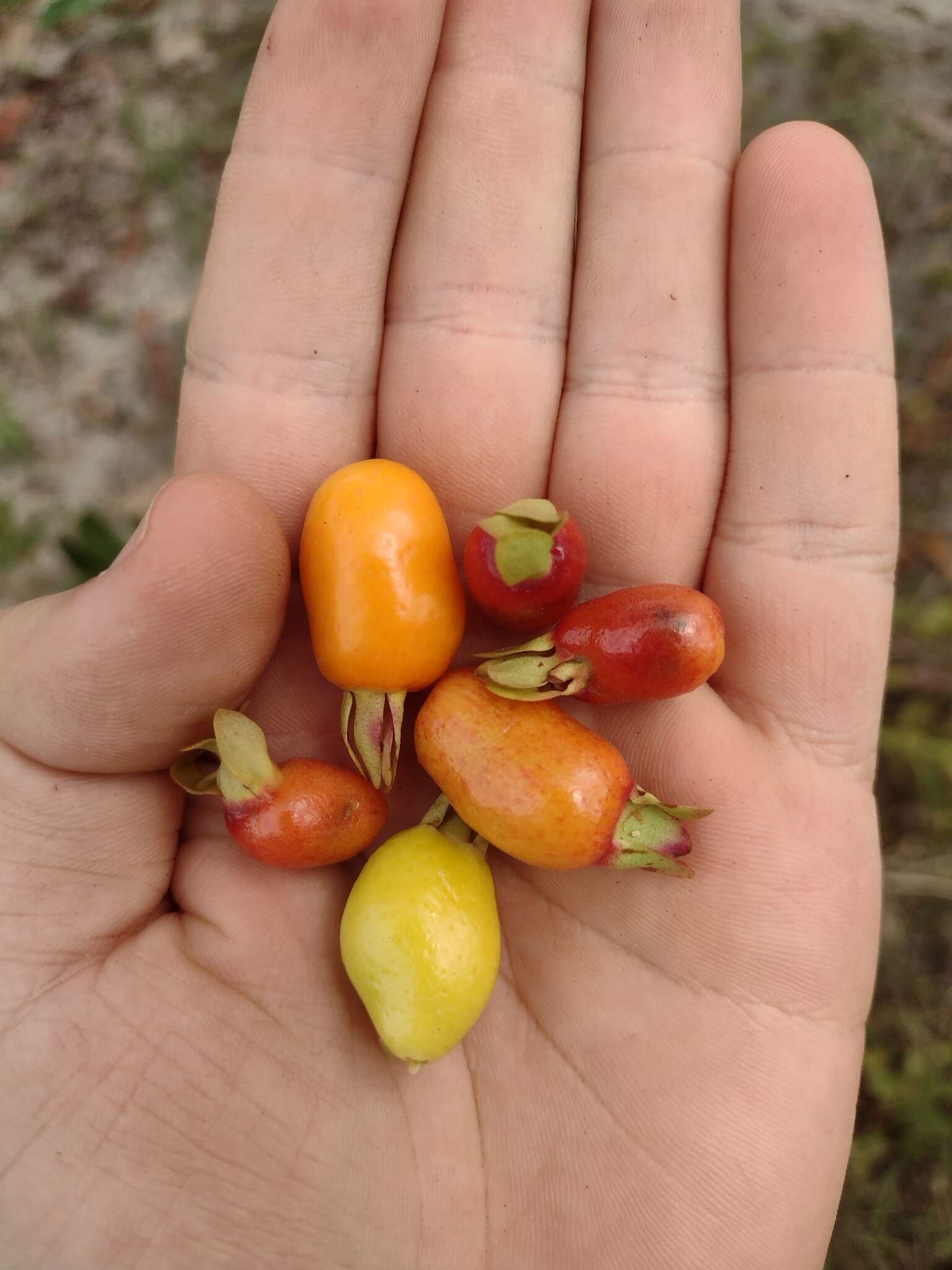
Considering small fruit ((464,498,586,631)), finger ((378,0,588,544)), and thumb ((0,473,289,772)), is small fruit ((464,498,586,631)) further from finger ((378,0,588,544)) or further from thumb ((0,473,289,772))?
thumb ((0,473,289,772))

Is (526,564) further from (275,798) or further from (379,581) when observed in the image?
(275,798)

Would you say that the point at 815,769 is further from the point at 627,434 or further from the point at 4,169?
the point at 4,169

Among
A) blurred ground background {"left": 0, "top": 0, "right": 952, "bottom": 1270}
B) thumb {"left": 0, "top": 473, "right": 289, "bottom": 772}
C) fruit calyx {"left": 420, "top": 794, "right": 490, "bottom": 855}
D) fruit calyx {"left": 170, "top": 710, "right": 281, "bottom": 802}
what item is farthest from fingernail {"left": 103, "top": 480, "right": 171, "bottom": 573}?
blurred ground background {"left": 0, "top": 0, "right": 952, "bottom": 1270}

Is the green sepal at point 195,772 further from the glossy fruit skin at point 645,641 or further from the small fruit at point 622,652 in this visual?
the glossy fruit skin at point 645,641

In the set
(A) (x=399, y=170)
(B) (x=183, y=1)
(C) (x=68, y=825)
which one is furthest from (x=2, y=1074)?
(B) (x=183, y=1)

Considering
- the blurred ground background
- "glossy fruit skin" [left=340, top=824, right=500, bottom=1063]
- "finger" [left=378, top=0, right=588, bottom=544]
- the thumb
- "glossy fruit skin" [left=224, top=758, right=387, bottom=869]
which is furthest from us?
the blurred ground background

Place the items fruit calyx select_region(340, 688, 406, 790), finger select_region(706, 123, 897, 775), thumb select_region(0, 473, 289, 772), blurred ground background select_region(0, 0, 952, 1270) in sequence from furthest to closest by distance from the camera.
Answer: blurred ground background select_region(0, 0, 952, 1270)
finger select_region(706, 123, 897, 775)
fruit calyx select_region(340, 688, 406, 790)
thumb select_region(0, 473, 289, 772)

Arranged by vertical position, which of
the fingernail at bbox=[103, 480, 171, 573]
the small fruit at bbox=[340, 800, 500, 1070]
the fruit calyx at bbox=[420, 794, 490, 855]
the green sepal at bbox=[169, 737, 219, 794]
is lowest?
the small fruit at bbox=[340, 800, 500, 1070]
